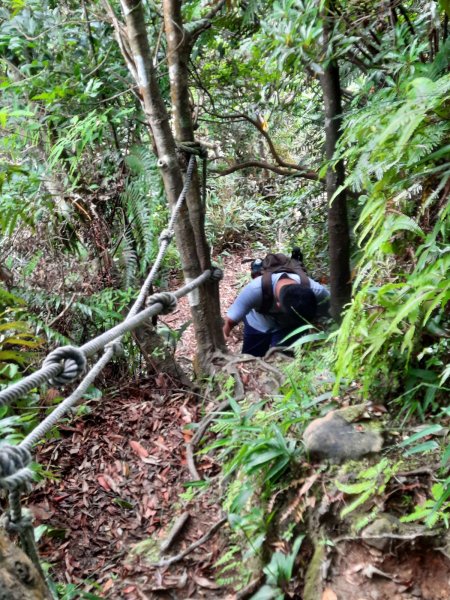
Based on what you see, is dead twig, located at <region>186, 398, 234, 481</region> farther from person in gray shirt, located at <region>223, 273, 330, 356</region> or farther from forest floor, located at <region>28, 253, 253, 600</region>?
person in gray shirt, located at <region>223, 273, 330, 356</region>

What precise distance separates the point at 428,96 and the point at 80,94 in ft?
7.24

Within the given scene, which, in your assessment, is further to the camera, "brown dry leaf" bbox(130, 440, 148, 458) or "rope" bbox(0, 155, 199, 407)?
"brown dry leaf" bbox(130, 440, 148, 458)

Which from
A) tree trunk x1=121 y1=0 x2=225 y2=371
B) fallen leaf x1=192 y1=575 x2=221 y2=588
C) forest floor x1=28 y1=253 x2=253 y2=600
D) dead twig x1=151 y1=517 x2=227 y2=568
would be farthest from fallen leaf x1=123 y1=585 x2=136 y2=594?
tree trunk x1=121 y1=0 x2=225 y2=371

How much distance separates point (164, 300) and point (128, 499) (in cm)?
104

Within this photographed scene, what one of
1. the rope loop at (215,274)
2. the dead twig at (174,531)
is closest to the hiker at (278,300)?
the rope loop at (215,274)

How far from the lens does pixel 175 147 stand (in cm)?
283

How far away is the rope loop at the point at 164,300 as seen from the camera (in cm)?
219

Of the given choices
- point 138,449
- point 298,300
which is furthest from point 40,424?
point 298,300

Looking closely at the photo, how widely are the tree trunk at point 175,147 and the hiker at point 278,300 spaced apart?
56 centimetres

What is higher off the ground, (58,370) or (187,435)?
(58,370)

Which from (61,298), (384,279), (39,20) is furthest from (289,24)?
(61,298)

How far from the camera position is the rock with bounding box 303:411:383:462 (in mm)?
1845

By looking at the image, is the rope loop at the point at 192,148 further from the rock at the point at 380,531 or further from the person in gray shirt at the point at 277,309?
the rock at the point at 380,531

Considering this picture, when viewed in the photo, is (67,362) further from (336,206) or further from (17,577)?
(336,206)
